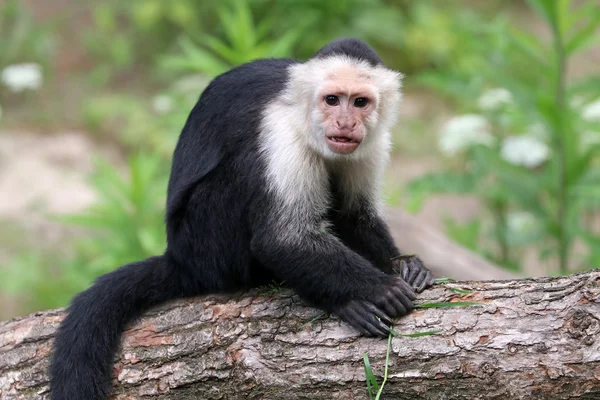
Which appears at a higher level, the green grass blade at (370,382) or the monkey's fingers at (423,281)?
the monkey's fingers at (423,281)

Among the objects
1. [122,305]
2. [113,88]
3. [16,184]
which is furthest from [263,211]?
[113,88]

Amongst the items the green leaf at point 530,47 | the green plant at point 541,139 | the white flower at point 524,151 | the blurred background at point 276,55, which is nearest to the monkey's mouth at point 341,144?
the blurred background at point 276,55

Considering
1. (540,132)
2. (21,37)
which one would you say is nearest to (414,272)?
(540,132)

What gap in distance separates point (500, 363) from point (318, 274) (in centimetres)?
99

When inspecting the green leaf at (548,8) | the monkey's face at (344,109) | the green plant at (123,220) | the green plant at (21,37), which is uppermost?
the green plant at (21,37)

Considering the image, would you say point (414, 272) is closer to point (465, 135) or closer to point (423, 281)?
point (423, 281)

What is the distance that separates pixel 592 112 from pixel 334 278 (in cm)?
390

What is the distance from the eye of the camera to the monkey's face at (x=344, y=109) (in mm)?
3738

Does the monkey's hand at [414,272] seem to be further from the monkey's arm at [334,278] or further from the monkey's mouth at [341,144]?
the monkey's mouth at [341,144]

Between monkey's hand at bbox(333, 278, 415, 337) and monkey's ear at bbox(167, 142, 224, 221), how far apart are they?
111 centimetres

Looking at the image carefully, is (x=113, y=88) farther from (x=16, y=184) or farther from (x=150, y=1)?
(x=16, y=184)

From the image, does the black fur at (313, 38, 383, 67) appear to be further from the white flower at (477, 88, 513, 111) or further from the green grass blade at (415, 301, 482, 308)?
the white flower at (477, 88, 513, 111)

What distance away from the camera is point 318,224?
383 centimetres

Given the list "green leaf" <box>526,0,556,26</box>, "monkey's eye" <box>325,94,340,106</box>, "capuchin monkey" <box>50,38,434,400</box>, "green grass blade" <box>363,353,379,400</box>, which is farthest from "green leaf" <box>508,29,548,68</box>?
"green grass blade" <box>363,353,379,400</box>
